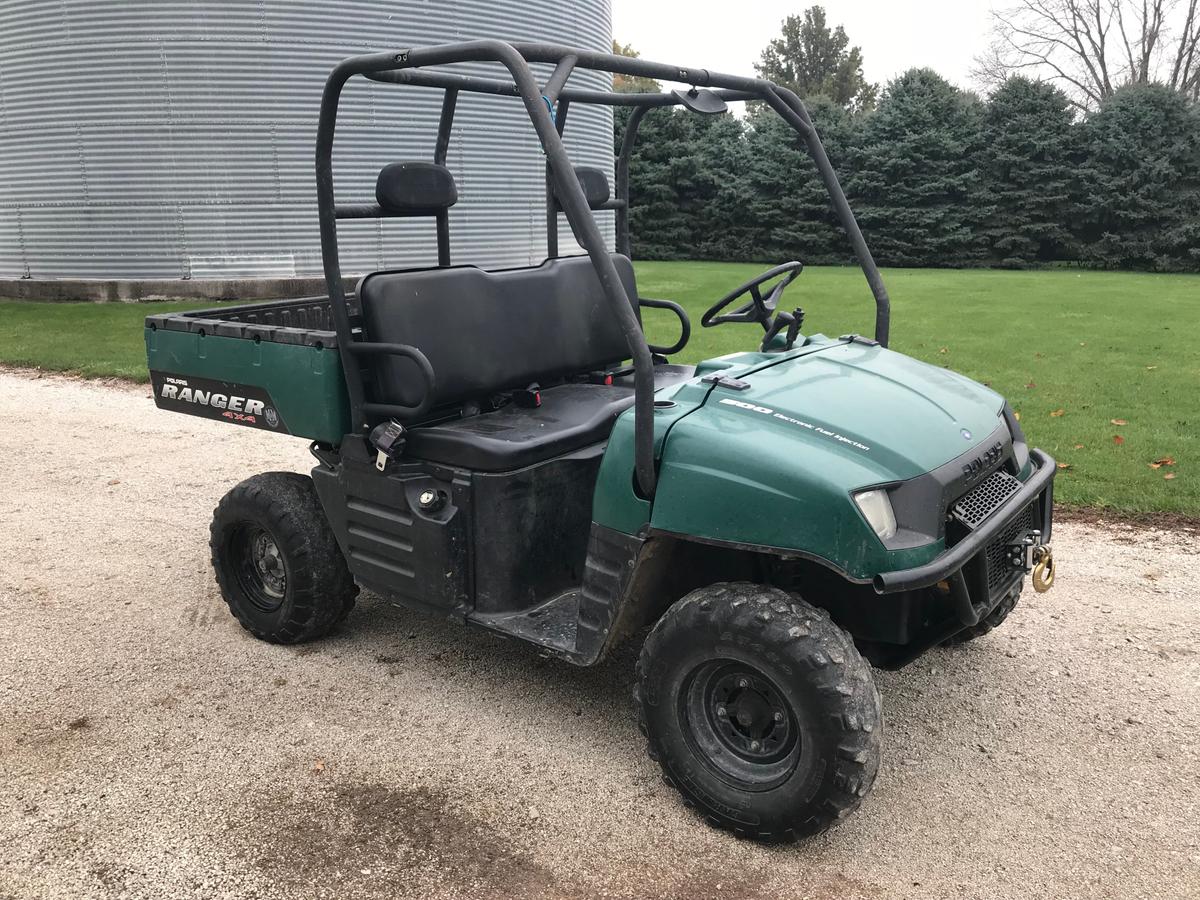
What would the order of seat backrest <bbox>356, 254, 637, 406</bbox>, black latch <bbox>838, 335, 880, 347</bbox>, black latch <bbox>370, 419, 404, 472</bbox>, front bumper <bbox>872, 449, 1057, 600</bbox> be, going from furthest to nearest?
black latch <bbox>838, 335, 880, 347</bbox> < seat backrest <bbox>356, 254, 637, 406</bbox> < black latch <bbox>370, 419, 404, 472</bbox> < front bumper <bbox>872, 449, 1057, 600</bbox>

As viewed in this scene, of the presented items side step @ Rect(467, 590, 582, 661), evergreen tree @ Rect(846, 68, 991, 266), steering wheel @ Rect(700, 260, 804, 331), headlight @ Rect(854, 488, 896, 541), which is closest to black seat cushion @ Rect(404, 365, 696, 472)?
steering wheel @ Rect(700, 260, 804, 331)

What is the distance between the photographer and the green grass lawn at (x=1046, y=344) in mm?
6008

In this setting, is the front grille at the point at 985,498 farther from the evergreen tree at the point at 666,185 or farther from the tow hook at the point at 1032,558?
Answer: the evergreen tree at the point at 666,185

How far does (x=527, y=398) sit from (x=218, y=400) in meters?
1.18

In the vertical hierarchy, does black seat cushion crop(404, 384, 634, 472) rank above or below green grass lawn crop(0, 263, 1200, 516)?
above

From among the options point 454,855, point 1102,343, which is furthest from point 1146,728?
point 1102,343

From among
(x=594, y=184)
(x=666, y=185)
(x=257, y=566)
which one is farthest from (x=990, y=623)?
(x=666, y=185)

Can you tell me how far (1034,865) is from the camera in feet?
8.44

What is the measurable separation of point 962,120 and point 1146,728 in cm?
2305

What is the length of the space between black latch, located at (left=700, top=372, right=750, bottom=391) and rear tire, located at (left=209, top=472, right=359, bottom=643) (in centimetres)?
160

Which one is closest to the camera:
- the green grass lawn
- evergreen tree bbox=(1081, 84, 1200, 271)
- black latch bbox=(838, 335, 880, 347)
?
black latch bbox=(838, 335, 880, 347)

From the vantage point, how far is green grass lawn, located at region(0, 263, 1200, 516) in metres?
6.01

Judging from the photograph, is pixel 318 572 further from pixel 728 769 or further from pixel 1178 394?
pixel 1178 394

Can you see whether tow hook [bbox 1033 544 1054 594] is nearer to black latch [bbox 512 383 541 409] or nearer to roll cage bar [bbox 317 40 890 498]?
roll cage bar [bbox 317 40 890 498]
